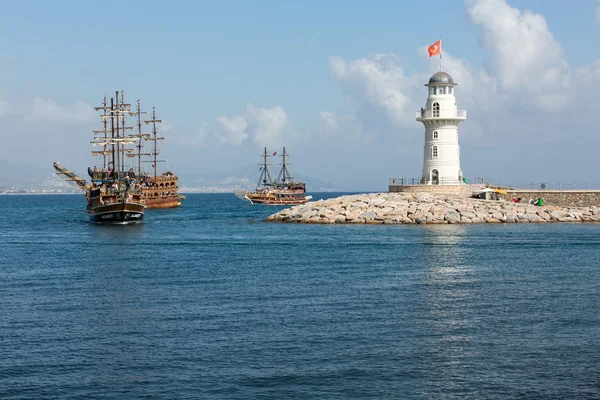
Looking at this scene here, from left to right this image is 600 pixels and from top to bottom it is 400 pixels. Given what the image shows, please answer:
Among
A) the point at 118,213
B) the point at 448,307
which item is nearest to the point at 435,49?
the point at 118,213

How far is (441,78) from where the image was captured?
6456 cm

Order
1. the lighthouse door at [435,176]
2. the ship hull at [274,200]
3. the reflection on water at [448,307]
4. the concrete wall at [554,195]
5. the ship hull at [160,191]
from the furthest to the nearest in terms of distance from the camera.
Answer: the ship hull at [274,200] < the ship hull at [160,191] < the concrete wall at [554,195] < the lighthouse door at [435,176] < the reflection on water at [448,307]

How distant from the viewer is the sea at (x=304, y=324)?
51.0 feet

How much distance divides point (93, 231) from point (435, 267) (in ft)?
115

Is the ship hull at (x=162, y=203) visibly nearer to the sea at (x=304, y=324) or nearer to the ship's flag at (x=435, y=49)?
the ship's flag at (x=435, y=49)

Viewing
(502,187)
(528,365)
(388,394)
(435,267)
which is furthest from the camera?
(502,187)

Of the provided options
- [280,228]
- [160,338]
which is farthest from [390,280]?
[280,228]

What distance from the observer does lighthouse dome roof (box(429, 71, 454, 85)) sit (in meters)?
64.5

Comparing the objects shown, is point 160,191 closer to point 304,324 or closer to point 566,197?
point 566,197

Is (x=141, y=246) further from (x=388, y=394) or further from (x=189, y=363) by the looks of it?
(x=388, y=394)

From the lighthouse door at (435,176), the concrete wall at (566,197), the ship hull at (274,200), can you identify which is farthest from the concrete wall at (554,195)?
the ship hull at (274,200)

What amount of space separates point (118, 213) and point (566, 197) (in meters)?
40.6

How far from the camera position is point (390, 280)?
95.8 ft

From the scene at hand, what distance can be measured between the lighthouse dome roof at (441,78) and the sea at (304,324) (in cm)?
2731
